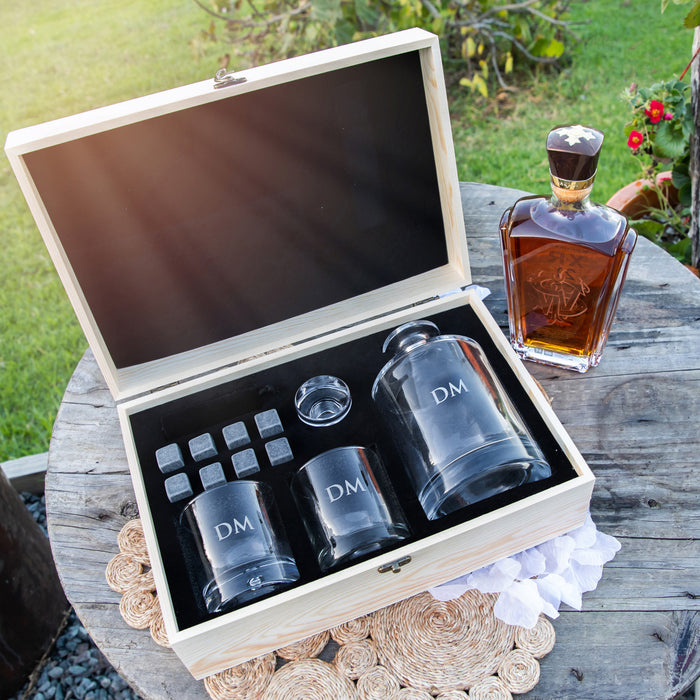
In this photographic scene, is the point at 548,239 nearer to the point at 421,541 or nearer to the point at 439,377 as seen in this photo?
the point at 439,377

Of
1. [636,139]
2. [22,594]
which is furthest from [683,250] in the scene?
[22,594]

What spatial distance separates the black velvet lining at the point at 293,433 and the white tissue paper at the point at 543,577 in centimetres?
15

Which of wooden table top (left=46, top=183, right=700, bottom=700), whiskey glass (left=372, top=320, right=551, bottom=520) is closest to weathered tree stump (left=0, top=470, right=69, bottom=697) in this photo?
wooden table top (left=46, top=183, right=700, bottom=700)

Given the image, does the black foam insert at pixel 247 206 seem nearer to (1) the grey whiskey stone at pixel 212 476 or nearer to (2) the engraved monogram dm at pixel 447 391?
(1) the grey whiskey stone at pixel 212 476

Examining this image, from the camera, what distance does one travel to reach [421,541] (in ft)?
4.06

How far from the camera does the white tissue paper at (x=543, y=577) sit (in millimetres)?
1274

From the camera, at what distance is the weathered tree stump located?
205 cm

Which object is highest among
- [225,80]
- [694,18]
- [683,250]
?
[225,80]

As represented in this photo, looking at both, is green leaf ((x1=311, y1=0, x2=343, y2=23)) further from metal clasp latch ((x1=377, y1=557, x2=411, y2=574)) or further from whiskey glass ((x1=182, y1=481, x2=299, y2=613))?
metal clasp latch ((x1=377, y1=557, x2=411, y2=574))

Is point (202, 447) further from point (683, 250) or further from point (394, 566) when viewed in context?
point (683, 250)

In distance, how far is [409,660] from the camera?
4.12ft

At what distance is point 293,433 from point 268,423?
70 millimetres

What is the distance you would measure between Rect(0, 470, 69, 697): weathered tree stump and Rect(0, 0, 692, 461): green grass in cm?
93

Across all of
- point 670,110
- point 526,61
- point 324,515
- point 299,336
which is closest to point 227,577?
point 324,515
